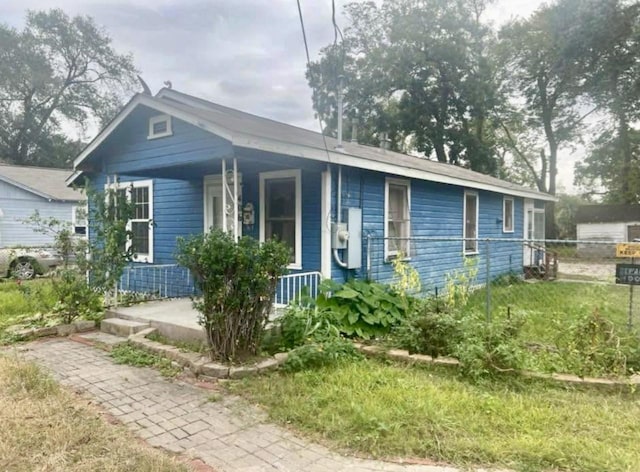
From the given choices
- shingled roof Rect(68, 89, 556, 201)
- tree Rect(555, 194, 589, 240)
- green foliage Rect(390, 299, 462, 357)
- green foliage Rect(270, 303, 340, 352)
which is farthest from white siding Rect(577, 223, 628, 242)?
green foliage Rect(270, 303, 340, 352)

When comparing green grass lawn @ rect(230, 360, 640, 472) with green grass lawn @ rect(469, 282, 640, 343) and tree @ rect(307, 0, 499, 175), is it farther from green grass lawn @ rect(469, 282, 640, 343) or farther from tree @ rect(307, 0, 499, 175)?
tree @ rect(307, 0, 499, 175)

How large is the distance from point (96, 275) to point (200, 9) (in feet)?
17.1

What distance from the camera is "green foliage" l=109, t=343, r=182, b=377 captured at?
4.58 metres

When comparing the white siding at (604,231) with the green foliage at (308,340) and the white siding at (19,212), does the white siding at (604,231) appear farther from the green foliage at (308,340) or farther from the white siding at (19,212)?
the white siding at (19,212)

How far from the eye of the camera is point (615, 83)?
77.9 feet

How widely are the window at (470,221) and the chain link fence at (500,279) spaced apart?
0.14 ft

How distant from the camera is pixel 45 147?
31375 mm

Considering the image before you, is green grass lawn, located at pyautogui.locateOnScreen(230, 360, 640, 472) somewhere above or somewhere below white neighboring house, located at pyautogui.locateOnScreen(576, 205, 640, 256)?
below

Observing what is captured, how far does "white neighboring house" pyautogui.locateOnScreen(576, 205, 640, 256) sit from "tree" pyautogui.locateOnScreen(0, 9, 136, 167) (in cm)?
3259

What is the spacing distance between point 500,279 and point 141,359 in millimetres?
9485

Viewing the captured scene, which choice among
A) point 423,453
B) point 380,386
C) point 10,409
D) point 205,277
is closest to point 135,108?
point 205,277

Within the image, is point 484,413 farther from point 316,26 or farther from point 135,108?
point 135,108

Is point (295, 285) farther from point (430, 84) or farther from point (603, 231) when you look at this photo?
point (603, 231)

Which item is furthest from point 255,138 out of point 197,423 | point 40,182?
point 40,182
